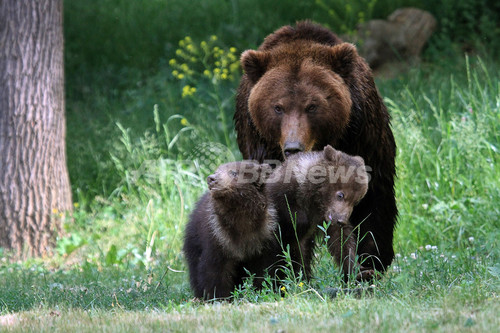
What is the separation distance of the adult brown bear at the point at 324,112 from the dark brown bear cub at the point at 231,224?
19.1 inches

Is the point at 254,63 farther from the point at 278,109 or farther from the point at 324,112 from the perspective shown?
the point at 324,112

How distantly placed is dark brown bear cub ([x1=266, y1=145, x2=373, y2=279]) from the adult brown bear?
0.26 m

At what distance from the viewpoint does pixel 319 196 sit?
5.44 m

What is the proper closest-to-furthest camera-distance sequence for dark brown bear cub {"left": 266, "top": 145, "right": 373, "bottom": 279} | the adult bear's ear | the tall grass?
dark brown bear cub {"left": 266, "top": 145, "right": 373, "bottom": 279}
the adult bear's ear
the tall grass

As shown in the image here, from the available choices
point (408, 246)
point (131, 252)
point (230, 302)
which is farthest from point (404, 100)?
point (230, 302)

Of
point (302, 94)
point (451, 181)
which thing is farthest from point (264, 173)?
point (451, 181)

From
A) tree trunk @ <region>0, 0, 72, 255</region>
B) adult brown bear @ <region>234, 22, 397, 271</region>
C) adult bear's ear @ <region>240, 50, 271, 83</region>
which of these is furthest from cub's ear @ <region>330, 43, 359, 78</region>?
tree trunk @ <region>0, 0, 72, 255</region>

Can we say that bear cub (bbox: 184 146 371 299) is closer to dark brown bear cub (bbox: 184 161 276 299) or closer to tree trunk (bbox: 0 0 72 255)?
dark brown bear cub (bbox: 184 161 276 299)

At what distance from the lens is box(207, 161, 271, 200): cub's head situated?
527 cm

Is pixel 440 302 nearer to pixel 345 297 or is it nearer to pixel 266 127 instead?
pixel 345 297

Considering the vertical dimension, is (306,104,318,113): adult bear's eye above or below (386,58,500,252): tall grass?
above

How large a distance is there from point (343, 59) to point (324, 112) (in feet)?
1.60

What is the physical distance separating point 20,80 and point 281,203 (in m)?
4.86

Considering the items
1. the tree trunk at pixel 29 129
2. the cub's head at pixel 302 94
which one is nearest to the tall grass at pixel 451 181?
the cub's head at pixel 302 94
